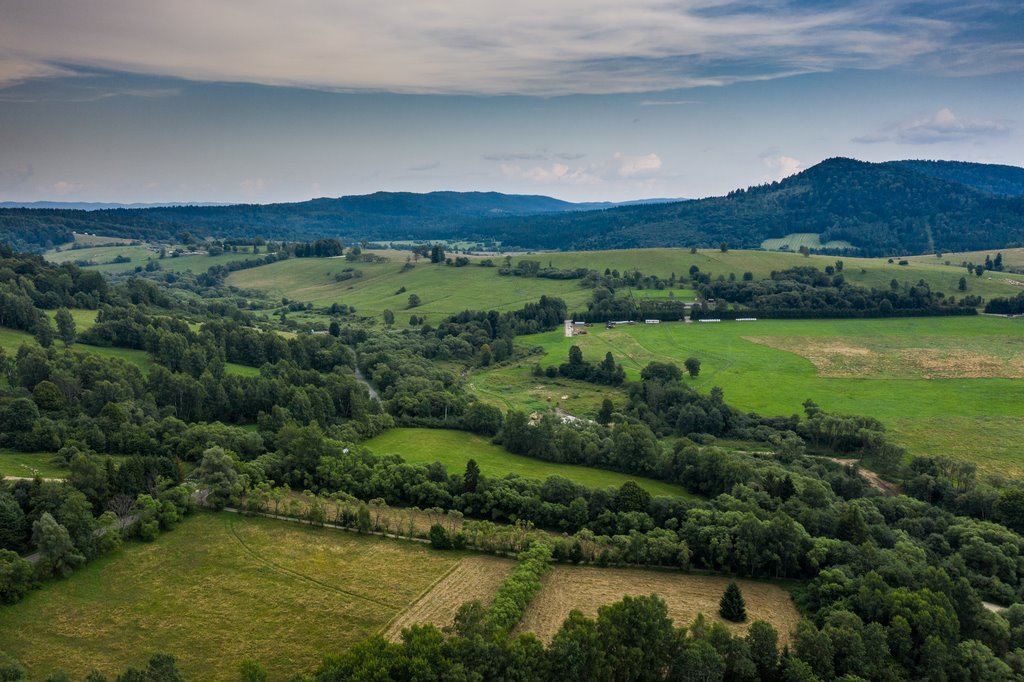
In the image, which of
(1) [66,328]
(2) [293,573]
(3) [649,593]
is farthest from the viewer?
(1) [66,328]

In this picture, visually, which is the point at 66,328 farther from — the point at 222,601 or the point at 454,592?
the point at 454,592

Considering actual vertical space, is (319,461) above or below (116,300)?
below

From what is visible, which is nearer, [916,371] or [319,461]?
[319,461]

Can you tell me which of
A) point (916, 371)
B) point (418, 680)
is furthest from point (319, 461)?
point (916, 371)

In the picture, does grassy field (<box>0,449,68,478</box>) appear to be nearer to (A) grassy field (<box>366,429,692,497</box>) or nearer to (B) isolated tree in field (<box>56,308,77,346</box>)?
(A) grassy field (<box>366,429,692,497</box>)

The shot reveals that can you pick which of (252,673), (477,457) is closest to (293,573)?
(252,673)

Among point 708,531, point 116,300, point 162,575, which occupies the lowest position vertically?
point 162,575

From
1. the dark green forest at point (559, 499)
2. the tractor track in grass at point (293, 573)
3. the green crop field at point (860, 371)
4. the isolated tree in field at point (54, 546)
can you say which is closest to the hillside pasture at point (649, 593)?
the dark green forest at point (559, 499)

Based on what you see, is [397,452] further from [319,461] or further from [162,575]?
[162,575]
